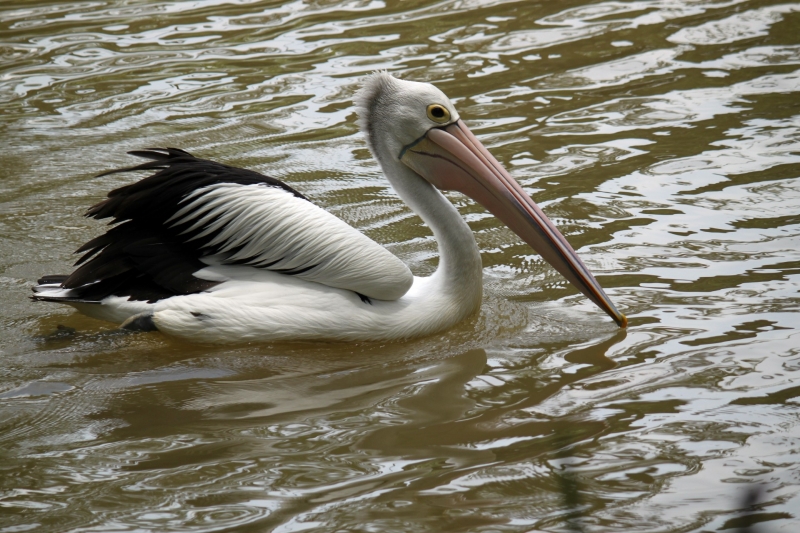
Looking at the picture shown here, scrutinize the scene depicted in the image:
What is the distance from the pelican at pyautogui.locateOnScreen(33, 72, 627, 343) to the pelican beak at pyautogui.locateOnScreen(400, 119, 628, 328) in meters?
0.01

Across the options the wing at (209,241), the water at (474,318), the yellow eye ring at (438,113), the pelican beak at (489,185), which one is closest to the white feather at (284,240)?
the wing at (209,241)

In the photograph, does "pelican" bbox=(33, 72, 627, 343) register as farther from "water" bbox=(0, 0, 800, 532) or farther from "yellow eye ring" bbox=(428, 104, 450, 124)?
"yellow eye ring" bbox=(428, 104, 450, 124)

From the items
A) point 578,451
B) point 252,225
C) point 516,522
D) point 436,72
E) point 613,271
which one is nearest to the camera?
point 516,522

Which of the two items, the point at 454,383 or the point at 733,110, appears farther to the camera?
the point at 733,110

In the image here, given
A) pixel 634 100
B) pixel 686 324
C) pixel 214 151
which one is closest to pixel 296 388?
pixel 686 324

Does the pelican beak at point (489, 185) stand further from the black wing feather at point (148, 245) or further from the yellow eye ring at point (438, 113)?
the black wing feather at point (148, 245)

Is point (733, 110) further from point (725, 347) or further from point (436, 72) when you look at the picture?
point (725, 347)

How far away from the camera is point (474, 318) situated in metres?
4.57

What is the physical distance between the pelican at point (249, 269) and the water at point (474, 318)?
0.46 ft

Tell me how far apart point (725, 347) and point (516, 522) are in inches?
62.0

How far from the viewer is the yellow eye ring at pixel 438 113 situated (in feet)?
14.8

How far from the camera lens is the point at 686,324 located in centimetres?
427

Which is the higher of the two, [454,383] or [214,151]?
[214,151]

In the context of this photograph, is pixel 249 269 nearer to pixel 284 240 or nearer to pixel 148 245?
pixel 284 240
